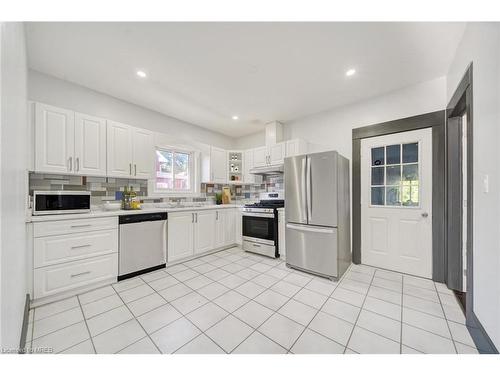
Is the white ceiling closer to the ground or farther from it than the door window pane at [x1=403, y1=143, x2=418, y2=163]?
farther from it

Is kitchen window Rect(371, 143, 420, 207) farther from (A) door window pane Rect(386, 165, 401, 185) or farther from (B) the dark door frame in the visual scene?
(B) the dark door frame

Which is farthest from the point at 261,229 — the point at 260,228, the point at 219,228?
the point at 219,228

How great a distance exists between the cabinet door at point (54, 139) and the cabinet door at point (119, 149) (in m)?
0.38

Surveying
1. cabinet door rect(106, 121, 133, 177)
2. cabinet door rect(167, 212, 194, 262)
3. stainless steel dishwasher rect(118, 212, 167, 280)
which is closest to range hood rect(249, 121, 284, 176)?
cabinet door rect(167, 212, 194, 262)

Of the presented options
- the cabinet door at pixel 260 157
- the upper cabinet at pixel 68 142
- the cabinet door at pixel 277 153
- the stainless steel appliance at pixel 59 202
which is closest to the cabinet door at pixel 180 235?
the stainless steel appliance at pixel 59 202

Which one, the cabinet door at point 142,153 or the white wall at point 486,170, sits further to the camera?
the cabinet door at point 142,153

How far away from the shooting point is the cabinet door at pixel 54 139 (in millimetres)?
2086

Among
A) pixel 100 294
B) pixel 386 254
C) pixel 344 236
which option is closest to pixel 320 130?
pixel 344 236

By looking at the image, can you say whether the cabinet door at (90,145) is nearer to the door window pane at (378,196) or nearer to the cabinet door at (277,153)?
the cabinet door at (277,153)

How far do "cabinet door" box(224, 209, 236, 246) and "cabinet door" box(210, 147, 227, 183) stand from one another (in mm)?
777

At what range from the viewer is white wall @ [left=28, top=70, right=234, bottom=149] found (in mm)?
2324

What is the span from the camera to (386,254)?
8.95 feet
